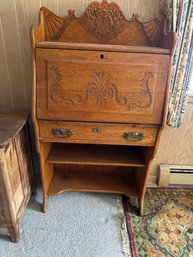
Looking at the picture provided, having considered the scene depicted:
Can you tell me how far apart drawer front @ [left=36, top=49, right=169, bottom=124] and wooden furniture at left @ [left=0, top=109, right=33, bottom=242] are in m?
0.23

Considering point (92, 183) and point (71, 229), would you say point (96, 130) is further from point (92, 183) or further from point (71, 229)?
point (71, 229)

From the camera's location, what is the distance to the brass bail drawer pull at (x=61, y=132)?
121 centimetres

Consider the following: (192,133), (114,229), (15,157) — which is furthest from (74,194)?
(192,133)

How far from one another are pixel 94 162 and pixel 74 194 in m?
0.48

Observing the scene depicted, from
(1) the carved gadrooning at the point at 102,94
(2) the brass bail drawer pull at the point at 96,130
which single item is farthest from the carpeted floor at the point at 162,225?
(1) the carved gadrooning at the point at 102,94

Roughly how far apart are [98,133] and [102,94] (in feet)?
0.78

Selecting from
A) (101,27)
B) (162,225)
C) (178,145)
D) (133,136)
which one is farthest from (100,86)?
(162,225)

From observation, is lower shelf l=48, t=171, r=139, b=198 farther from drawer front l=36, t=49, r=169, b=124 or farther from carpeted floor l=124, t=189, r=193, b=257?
drawer front l=36, t=49, r=169, b=124

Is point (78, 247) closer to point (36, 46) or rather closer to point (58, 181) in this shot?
point (58, 181)

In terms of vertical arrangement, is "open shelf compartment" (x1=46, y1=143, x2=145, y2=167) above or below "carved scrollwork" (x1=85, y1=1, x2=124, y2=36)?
below

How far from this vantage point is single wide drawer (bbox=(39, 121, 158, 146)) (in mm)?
1197

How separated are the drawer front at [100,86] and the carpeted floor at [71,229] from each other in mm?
788

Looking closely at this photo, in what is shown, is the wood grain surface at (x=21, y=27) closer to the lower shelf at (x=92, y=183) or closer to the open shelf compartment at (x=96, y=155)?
the open shelf compartment at (x=96, y=155)

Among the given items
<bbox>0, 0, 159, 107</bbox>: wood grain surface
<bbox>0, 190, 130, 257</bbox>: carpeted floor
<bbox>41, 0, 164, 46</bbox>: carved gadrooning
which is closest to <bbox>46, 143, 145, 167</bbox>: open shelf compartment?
<bbox>0, 190, 130, 257</bbox>: carpeted floor
